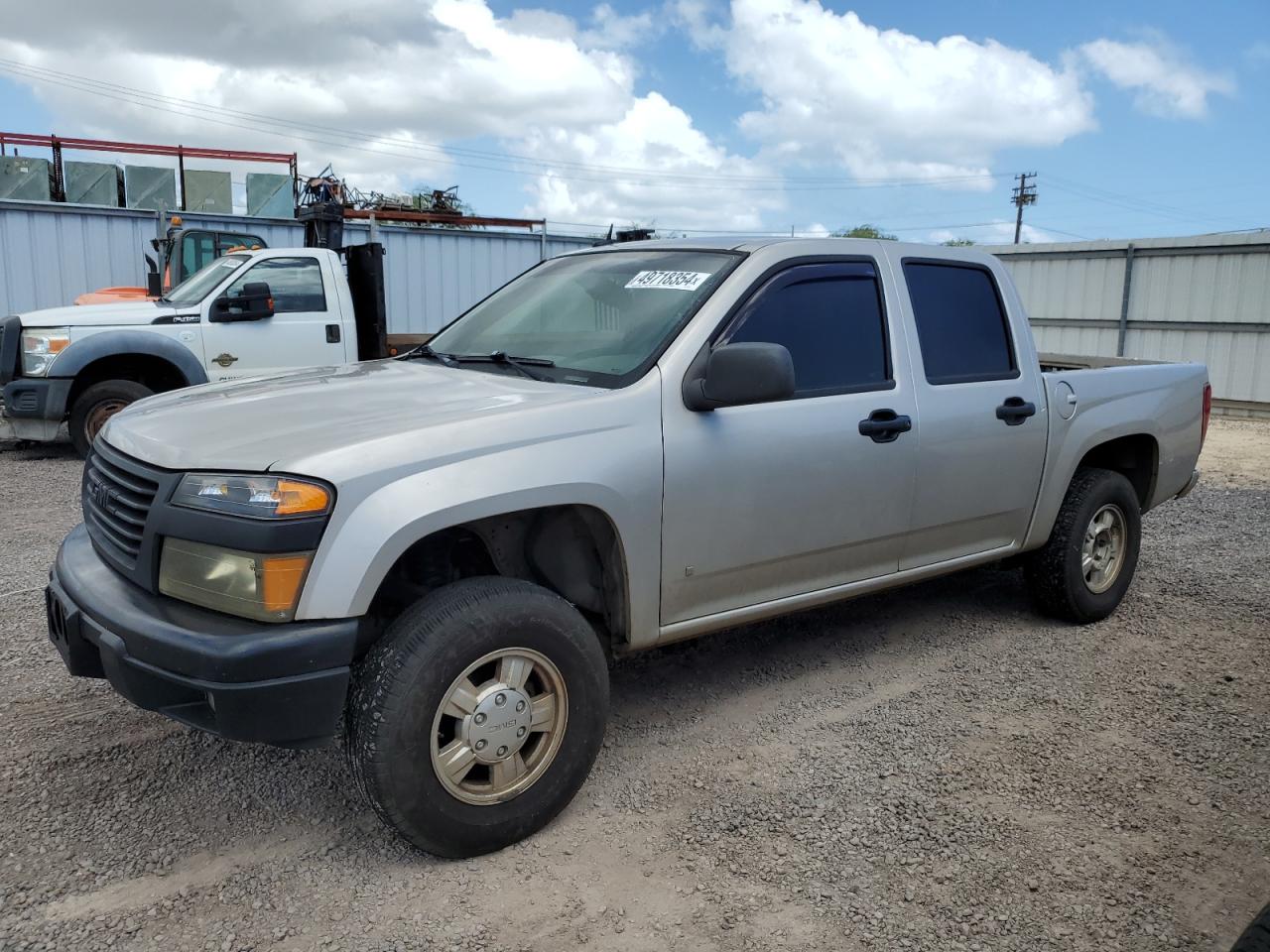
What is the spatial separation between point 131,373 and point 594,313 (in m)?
6.91

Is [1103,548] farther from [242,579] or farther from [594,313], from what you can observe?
[242,579]

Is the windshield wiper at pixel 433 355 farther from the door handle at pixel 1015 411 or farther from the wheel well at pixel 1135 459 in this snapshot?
the wheel well at pixel 1135 459

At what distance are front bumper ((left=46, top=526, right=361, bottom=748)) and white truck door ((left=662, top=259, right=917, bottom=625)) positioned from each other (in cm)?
116

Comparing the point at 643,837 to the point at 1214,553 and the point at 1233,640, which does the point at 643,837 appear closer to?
the point at 1233,640

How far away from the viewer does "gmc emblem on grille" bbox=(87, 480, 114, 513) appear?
10.3ft

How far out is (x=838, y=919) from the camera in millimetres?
2721

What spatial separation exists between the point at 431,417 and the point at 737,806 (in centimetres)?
156

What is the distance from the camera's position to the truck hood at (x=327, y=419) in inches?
109

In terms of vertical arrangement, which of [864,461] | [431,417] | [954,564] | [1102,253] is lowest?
[954,564]

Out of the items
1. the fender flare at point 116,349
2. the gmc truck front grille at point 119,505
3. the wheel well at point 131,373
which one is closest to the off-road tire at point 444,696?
the gmc truck front grille at point 119,505

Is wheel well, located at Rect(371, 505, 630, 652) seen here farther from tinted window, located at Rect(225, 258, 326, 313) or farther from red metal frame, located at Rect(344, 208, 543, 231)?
red metal frame, located at Rect(344, 208, 543, 231)

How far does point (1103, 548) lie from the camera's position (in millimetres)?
5238

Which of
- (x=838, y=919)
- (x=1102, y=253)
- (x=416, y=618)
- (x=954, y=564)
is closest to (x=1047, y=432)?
(x=954, y=564)

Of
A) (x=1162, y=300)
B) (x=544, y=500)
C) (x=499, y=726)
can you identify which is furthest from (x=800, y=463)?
(x=1162, y=300)
